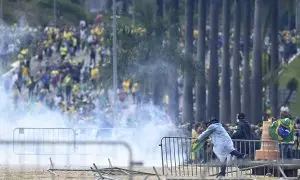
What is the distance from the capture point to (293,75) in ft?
223

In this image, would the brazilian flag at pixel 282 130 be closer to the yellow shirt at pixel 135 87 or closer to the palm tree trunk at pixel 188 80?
the palm tree trunk at pixel 188 80

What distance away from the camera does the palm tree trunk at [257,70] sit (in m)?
52.7


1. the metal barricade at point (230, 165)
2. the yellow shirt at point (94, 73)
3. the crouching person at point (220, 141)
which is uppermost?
the yellow shirt at point (94, 73)

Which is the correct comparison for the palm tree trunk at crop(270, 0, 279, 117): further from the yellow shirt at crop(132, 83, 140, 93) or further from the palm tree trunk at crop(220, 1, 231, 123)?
the yellow shirt at crop(132, 83, 140, 93)

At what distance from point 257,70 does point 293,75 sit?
14.7 meters

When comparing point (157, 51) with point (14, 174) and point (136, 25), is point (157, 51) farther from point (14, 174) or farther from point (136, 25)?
point (14, 174)

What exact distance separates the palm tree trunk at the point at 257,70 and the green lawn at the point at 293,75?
378 inches

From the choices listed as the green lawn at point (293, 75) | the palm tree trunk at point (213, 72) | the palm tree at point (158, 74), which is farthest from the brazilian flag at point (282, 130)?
the green lawn at point (293, 75)

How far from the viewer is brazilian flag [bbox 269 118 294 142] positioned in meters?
30.8

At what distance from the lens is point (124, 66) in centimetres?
4781

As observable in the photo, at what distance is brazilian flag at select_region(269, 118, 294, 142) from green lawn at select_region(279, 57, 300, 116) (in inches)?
1268

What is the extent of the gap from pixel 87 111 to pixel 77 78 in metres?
10.6

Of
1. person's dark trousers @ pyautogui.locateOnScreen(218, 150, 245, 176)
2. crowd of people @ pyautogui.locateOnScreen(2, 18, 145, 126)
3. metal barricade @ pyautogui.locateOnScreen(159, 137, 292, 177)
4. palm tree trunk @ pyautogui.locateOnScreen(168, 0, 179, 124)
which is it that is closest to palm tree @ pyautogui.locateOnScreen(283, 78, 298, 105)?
palm tree trunk @ pyautogui.locateOnScreen(168, 0, 179, 124)

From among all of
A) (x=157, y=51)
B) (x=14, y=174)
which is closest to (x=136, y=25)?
(x=157, y=51)
